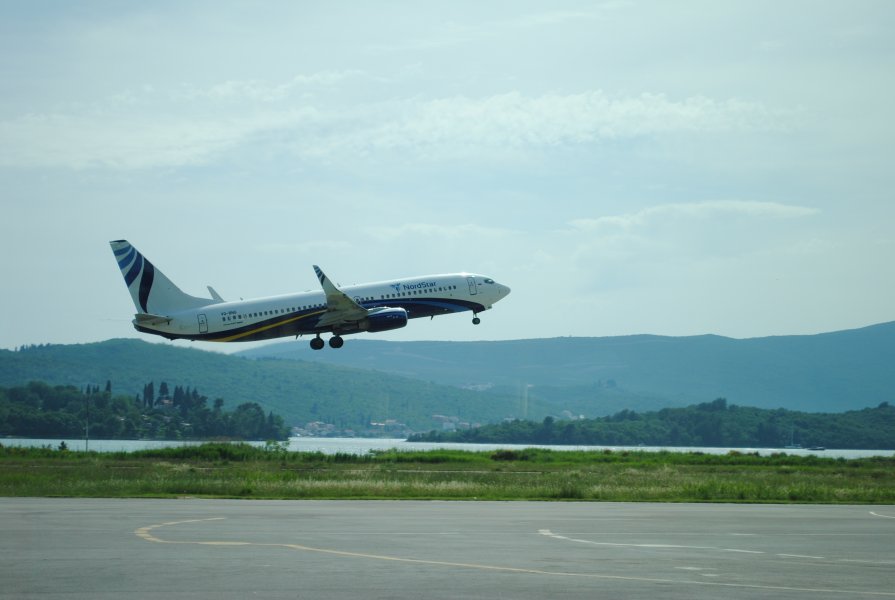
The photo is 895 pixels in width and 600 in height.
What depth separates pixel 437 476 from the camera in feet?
192

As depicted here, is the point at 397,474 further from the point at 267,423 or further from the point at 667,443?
the point at 667,443

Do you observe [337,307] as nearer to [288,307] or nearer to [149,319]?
[288,307]

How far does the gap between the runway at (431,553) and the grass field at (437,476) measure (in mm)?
9095

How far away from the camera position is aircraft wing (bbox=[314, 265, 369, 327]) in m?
70.7

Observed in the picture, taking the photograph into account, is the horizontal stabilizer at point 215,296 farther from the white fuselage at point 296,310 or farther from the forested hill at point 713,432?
the forested hill at point 713,432

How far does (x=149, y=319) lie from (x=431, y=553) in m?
52.7

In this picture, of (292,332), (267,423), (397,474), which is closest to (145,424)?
(267,423)

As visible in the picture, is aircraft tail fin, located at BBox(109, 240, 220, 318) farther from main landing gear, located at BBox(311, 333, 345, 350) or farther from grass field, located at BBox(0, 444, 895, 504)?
grass field, located at BBox(0, 444, 895, 504)

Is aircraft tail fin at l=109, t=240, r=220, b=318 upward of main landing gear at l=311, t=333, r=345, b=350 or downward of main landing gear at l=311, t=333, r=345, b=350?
upward

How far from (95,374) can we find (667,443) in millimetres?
93162

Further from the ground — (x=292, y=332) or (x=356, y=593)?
(x=292, y=332)

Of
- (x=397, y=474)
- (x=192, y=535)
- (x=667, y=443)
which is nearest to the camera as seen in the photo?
(x=192, y=535)

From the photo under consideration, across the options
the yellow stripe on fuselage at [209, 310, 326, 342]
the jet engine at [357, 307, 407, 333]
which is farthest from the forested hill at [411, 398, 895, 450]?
the yellow stripe on fuselage at [209, 310, 326, 342]

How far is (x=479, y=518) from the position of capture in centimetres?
3047
